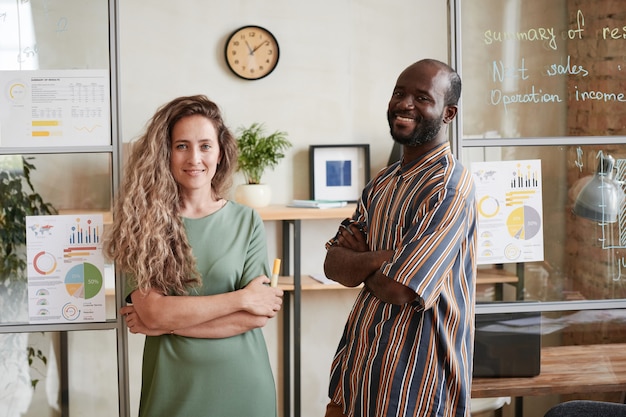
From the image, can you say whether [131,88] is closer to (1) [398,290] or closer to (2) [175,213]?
(2) [175,213]

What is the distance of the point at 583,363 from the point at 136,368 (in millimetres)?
2399

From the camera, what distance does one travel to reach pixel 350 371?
5.93ft

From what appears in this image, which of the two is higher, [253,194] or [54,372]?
[253,194]

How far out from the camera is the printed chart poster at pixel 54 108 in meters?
2.11

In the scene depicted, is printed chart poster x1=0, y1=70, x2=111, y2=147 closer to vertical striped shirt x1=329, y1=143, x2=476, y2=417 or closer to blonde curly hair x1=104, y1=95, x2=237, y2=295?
blonde curly hair x1=104, y1=95, x2=237, y2=295

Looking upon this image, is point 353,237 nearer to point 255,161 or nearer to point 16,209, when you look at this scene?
point 16,209

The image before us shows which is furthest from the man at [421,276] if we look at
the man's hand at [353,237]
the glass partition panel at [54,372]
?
the glass partition panel at [54,372]

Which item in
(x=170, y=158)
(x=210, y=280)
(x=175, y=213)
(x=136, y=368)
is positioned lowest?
(x=136, y=368)

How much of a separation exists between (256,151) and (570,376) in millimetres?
1966

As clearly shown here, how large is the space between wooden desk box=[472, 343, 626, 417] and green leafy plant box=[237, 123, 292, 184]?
1805 mm

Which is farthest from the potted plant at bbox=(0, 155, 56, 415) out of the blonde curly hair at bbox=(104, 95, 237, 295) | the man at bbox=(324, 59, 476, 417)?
the man at bbox=(324, 59, 476, 417)

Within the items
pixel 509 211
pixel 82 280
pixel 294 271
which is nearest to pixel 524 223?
pixel 509 211

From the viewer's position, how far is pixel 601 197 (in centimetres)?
227

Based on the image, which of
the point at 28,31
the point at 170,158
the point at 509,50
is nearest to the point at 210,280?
the point at 170,158
